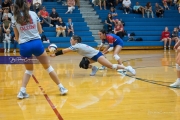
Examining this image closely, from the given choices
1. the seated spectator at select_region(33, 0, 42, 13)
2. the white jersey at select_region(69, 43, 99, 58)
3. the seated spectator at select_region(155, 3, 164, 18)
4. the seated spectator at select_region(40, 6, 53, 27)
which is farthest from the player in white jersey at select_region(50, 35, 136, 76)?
the seated spectator at select_region(155, 3, 164, 18)

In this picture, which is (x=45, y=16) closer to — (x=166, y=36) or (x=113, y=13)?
(x=113, y=13)

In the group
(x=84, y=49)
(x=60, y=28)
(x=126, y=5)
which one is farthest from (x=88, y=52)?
(x=126, y=5)

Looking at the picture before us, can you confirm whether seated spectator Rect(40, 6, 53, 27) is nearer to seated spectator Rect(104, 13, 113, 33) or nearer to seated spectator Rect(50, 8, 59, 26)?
seated spectator Rect(50, 8, 59, 26)

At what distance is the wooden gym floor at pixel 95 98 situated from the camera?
4406 millimetres

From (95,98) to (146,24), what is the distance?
14371 mm

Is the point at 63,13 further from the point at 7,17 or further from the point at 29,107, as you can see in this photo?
the point at 29,107

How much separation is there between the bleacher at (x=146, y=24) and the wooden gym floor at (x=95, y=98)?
32.1 feet

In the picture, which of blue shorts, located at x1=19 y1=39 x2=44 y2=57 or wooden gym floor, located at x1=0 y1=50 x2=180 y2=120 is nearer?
wooden gym floor, located at x1=0 y1=50 x2=180 y2=120

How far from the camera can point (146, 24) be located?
19.0m

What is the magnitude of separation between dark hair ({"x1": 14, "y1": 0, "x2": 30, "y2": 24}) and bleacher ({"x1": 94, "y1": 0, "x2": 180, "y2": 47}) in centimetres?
1240

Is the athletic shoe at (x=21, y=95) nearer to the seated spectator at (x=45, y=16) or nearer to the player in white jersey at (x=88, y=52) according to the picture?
the player in white jersey at (x=88, y=52)

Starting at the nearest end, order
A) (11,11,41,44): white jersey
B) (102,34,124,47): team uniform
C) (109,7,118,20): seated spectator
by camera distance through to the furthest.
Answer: (11,11,41,44): white jersey < (102,34,124,47): team uniform < (109,7,118,20): seated spectator

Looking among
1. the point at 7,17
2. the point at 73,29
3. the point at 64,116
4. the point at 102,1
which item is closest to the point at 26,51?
the point at 64,116

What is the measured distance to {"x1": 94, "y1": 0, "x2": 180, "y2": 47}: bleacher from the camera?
1770 centimetres
